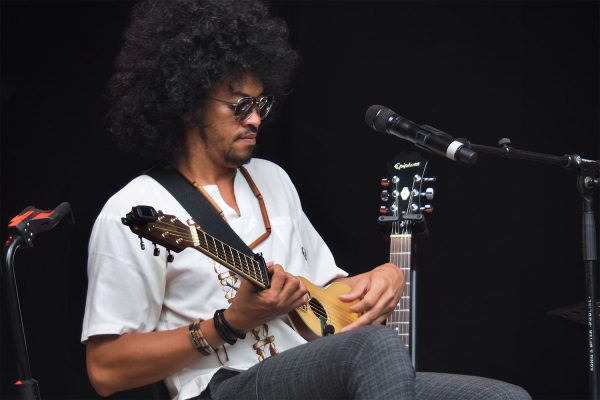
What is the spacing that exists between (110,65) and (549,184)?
1.58 m

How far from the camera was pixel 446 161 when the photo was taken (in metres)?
3.49

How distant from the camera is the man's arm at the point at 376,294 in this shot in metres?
2.44

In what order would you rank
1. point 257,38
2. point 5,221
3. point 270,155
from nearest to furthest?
point 257,38 → point 5,221 → point 270,155

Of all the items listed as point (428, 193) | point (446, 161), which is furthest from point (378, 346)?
point (446, 161)

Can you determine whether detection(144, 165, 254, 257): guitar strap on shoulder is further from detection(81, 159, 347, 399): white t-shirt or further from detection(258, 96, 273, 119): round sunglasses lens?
detection(258, 96, 273, 119): round sunglasses lens

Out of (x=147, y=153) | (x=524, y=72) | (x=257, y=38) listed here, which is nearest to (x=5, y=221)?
(x=147, y=153)

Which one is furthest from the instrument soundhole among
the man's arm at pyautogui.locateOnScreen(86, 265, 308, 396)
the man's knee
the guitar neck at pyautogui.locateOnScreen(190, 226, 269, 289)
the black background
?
the black background

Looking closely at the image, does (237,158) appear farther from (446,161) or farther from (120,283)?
(446,161)

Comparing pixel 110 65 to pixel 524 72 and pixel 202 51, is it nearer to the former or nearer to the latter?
pixel 202 51

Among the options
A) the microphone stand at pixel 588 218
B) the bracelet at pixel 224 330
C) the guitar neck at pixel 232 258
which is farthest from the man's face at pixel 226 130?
the microphone stand at pixel 588 218

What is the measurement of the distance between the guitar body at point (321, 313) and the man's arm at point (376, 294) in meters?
0.03

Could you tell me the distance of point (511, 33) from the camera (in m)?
3.38

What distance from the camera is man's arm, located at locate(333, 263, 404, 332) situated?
8.00 ft

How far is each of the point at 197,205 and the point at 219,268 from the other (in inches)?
6.7
